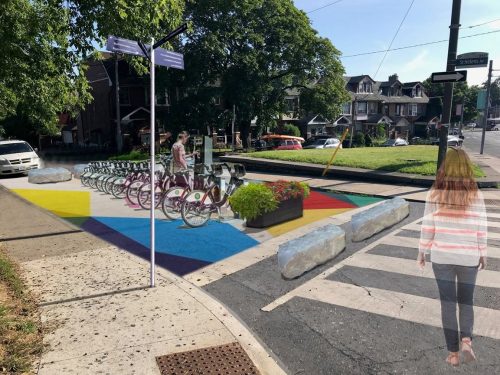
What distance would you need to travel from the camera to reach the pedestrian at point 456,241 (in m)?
3.93

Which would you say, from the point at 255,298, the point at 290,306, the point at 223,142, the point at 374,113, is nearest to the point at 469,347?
the point at 290,306

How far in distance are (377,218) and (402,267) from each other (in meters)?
2.00

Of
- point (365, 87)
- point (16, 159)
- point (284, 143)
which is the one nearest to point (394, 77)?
point (365, 87)

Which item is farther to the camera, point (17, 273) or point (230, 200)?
point (230, 200)

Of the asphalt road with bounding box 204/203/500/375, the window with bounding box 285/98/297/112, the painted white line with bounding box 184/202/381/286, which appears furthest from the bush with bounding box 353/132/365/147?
the asphalt road with bounding box 204/203/500/375

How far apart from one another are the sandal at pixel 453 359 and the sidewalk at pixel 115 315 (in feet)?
5.16

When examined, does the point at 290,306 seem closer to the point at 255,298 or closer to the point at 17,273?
the point at 255,298

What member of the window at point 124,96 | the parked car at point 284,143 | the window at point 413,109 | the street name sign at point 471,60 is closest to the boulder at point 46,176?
the street name sign at point 471,60

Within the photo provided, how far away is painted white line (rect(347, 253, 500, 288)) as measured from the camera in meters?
5.93

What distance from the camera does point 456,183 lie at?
402 centimetres

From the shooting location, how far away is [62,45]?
329 inches

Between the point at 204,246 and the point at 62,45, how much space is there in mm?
4895

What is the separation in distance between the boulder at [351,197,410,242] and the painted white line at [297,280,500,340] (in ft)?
7.42

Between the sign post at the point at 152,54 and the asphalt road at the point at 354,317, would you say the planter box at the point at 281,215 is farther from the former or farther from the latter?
the sign post at the point at 152,54
